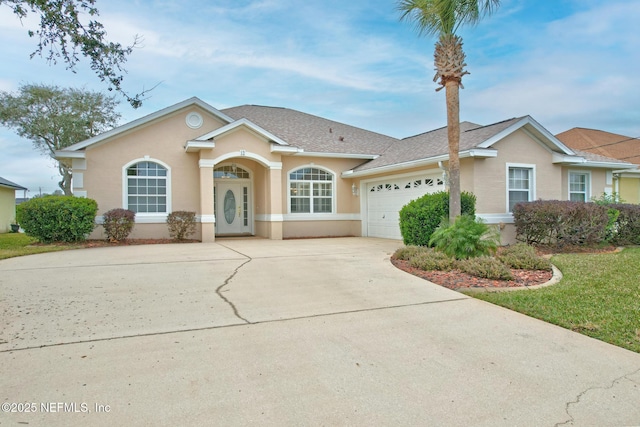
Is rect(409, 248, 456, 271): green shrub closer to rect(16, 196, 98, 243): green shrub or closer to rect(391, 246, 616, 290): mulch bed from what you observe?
rect(391, 246, 616, 290): mulch bed

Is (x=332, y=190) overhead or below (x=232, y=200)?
overhead

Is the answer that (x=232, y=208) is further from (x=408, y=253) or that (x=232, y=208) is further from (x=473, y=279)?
(x=473, y=279)

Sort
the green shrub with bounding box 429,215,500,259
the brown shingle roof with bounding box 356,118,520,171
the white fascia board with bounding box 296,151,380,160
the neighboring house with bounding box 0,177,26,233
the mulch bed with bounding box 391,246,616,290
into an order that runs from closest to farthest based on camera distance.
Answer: the mulch bed with bounding box 391,246,616,290 → the green shrub with bounding box 429,215,500,259 → the brown shingle roof with bounding box 356,118,520,171 → the white fascia board with bounding box 296,151,380,160 → the neighboring house with bounding box 0,177,26,233

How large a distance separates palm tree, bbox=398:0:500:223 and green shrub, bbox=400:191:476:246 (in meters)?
0.99

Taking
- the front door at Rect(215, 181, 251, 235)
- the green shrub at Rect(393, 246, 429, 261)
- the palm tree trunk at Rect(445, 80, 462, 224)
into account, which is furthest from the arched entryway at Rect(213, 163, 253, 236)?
the palm tree trunk at Rect(445, 80, 462, 224)

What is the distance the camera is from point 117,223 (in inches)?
542

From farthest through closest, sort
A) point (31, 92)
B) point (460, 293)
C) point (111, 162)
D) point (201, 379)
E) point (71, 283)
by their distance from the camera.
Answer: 1. point (31, 92)
2. point (111, 162)
3. point (71, 283)
4. point (460, 293)
5. point (201, 379)

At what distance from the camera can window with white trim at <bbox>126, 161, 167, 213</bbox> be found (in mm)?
15109

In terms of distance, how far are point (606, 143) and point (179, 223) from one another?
3060cm

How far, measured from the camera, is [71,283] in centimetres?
705

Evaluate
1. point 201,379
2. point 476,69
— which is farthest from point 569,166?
point 201,379

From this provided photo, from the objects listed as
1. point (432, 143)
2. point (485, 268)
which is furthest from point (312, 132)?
point (485, 268)

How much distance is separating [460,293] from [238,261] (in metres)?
5.27

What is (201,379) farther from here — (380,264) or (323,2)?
(323,2)
